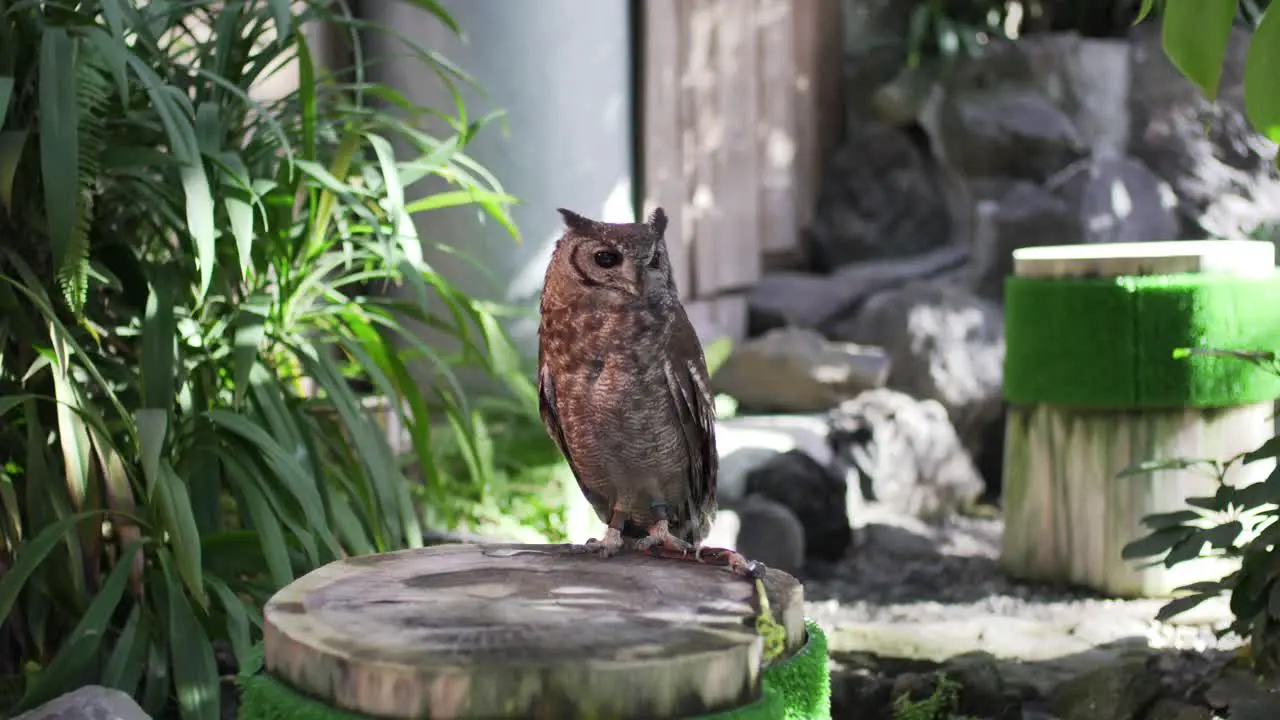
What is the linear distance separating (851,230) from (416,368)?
3067 mm

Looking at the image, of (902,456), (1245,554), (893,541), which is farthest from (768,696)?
(902,456)

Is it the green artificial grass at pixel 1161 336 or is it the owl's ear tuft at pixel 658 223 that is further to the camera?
the green artificial grass at pixel 1161 336

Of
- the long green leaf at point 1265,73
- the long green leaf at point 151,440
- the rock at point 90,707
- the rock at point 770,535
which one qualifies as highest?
the long green leaf at point 1265,73

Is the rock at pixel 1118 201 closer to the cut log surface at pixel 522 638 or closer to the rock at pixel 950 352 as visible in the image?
the rock at pixel 950 352

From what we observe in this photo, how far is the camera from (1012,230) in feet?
20.2

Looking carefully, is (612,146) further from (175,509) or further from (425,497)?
(175,509)

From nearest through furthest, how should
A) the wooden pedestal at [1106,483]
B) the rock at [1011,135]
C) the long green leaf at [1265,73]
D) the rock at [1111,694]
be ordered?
the long green leaf at [1265,73] < the rock at [1111,694] < the wooden pedestal at [1106,483] < the rock at [1011,135]

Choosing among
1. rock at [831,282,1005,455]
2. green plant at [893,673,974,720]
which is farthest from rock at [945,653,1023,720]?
rock at [831,282,1005,455]

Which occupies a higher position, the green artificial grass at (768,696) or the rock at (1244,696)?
the green artificial grass at (768,696)

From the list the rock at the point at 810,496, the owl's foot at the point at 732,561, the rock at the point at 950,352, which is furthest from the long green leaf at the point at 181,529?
the rock at the point at 950,352

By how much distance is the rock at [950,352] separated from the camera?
18.6 feet

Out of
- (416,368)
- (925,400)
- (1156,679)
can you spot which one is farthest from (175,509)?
(925,400)

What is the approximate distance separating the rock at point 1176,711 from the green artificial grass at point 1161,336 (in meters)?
1.37

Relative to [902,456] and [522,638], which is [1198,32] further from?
[902,456]
